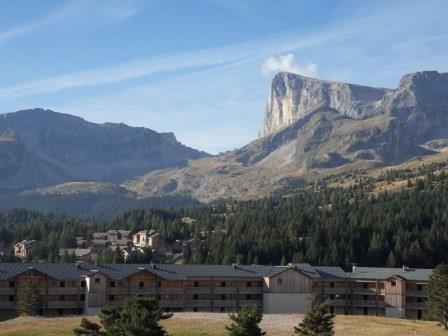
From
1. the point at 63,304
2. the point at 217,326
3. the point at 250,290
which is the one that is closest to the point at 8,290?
the point at 63,304

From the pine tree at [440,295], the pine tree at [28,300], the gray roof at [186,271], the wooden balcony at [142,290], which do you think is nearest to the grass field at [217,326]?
the pine tree at [440,295]

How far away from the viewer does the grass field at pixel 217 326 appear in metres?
91.9

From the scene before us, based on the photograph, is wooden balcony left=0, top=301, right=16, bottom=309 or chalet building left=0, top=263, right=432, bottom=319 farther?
chalet building left=0, top=263, right=432, bottom=319

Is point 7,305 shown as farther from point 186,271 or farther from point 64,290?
point 186,271

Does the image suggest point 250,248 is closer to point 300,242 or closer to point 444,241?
point 300,242

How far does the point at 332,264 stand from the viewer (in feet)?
577

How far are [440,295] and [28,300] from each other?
2491 inches

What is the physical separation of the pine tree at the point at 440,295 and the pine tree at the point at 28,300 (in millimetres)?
61524

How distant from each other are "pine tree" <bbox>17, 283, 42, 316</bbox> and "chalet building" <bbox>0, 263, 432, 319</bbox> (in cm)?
481

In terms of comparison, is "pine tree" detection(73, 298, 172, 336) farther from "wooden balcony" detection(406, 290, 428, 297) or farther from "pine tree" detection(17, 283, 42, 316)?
"wooden balcony" detection(406, 290, 428, 297)

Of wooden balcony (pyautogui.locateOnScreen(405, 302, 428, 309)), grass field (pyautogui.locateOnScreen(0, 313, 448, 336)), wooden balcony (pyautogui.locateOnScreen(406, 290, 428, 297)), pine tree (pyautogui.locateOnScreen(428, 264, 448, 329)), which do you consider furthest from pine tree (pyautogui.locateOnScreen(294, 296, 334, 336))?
wooden balcony (pyautogui.locateOnScreen(405, 302, 428, 309))

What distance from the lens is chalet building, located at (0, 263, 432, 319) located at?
122125 mm

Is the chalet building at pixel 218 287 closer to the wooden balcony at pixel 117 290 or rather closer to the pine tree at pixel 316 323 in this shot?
the wooden balcony at pixel 117 290

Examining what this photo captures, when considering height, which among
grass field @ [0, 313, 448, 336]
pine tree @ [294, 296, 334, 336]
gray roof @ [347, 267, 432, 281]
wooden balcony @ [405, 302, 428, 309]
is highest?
gray roof @ [347, 267, 432, 281]
